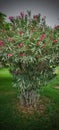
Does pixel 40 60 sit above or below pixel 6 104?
above

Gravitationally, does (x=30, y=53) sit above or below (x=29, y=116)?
above

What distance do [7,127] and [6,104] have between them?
2167 mm

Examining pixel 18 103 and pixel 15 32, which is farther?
pixel 18 103

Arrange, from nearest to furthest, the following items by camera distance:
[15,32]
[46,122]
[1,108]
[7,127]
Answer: [7,127], [46,122], [15,32], [1,108]

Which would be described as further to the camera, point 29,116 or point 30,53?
point 29,116

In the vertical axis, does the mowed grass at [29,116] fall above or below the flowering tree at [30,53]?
below

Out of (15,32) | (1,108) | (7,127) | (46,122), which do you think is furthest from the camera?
(1,108)

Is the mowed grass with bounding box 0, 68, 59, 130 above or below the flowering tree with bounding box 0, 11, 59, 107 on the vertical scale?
below

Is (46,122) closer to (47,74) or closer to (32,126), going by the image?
(32,126)

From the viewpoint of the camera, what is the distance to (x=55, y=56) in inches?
298

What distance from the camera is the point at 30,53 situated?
7551mm

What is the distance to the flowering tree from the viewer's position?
24.3ft

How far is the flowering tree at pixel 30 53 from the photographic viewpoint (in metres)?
7.42

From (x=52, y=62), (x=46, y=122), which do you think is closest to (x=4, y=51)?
(x=52, y=62)
